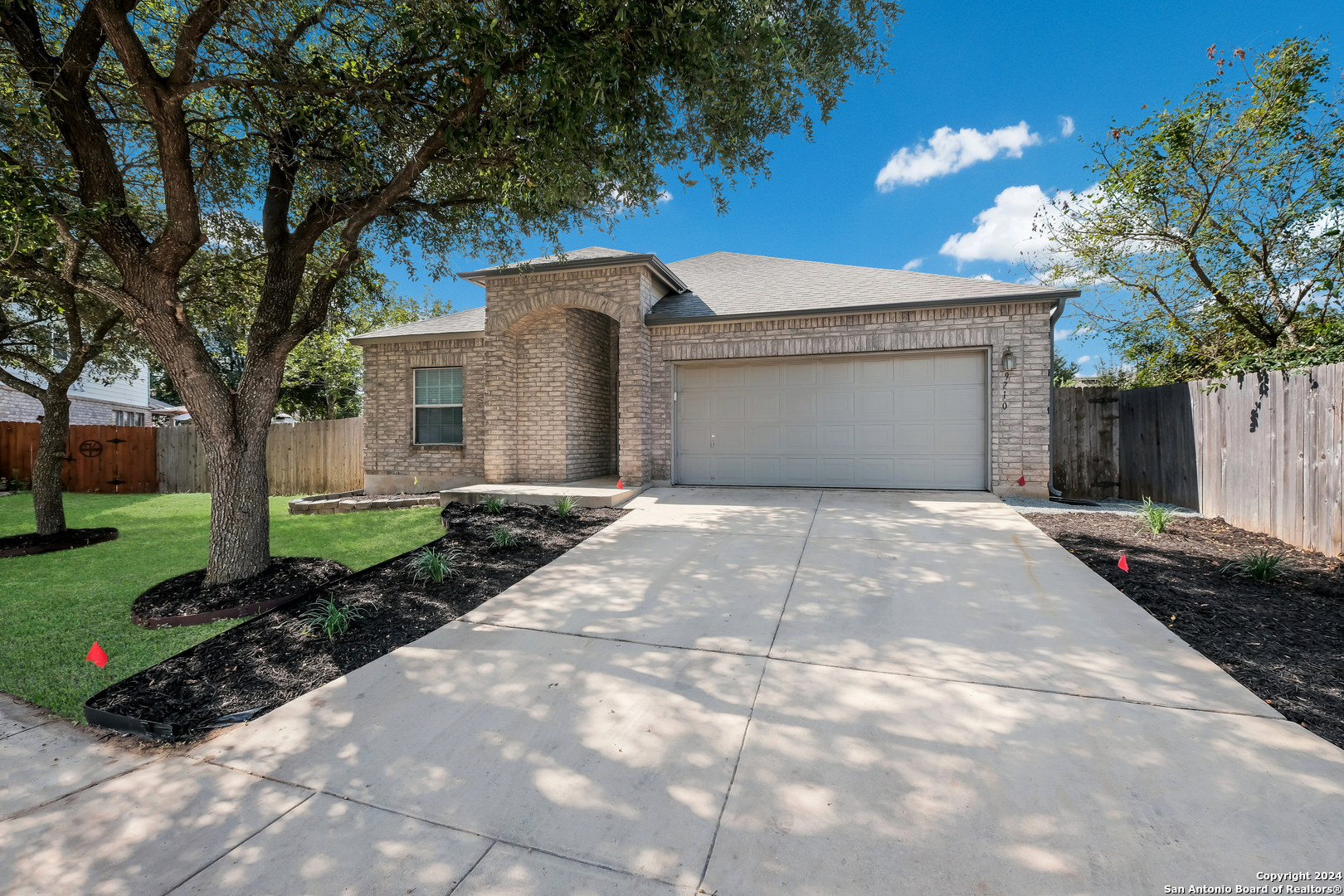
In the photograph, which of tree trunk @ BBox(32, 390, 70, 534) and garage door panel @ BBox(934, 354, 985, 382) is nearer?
tree trunk @ BBox(32, 390, 70, 534)

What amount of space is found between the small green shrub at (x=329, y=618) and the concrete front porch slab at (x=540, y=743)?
0.57 m

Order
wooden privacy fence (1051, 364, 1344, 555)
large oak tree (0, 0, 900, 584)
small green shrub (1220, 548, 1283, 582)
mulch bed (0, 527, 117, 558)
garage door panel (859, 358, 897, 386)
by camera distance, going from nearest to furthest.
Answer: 1. large oak tree (0, 0, 900, 584)
2. small green shrub (1220, 548, 1283, 582)
3. wooden privacy fence (1051, 364, 1344, 555)
4. mulch bed (0, 527, 117, 558)
5. garage door panel (859, 358, 897, 386)

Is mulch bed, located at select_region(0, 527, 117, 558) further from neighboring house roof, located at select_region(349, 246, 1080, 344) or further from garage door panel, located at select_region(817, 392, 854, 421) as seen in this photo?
garage door panel, located at select_region(817, 392, 854, 421)

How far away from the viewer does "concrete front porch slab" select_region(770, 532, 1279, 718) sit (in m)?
3.02

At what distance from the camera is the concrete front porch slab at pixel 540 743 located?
2072mm

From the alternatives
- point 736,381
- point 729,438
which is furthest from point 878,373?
point 729,438

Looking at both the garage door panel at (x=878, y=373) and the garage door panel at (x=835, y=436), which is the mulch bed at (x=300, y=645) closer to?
the garage door panel at (x=835, y=436)

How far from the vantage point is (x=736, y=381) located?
9.68 metres

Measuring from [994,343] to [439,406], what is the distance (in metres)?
9.82

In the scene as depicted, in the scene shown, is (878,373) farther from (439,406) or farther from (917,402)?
(439,406)

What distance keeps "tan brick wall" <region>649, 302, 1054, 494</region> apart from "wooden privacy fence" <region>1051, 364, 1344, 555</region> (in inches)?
54.9

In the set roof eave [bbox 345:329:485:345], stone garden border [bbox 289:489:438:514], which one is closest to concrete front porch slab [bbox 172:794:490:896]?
stone garden border [bbox 289:489:438:514]

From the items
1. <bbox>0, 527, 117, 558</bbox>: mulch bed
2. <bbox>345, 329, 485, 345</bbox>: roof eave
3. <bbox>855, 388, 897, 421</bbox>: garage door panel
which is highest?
<bbox>345, 329, 485, 345</bbox>: roof eave

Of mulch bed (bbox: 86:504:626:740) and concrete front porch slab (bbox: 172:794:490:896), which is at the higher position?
mulch bed (bbox: 86:504:626:740)
